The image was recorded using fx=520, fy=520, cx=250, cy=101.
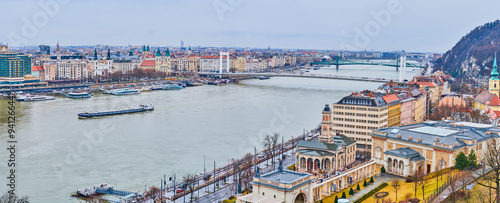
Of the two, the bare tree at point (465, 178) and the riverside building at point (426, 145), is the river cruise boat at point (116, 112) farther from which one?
the bare tree at point (465, 178)

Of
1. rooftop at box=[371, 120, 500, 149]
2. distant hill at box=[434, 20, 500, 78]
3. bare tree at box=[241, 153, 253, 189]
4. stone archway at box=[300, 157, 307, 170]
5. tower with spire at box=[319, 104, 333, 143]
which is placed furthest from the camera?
distant hill at box=[434, 20, 500, 78]

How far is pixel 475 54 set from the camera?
32000 millimetres

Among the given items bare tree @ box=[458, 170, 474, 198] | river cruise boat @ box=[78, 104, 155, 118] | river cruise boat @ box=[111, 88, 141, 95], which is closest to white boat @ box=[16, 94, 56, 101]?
river cruise boat @ box=[111, 88, 141, 95]

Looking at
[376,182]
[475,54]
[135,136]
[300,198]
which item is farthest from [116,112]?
[475,54]

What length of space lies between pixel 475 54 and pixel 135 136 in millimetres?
25333

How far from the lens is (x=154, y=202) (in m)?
7.85

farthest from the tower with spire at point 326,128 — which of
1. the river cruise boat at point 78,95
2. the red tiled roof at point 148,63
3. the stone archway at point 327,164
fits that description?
the red tiled roof at point 148,63

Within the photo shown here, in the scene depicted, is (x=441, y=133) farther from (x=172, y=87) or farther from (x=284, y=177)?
(x=172, y=87)

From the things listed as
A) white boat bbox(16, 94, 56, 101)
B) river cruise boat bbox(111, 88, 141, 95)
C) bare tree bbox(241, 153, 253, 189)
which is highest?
river cruise boat bbox(111, 88, 141, 95)

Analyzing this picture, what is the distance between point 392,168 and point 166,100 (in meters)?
14.2

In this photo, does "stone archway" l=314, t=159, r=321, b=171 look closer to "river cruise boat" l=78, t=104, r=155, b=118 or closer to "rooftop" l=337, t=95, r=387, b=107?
"rooftop" l=337, t=95, r=387, b=107

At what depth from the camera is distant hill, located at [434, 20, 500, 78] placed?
30188mm

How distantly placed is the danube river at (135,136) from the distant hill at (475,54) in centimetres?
1237

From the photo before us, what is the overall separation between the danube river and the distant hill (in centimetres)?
1237
